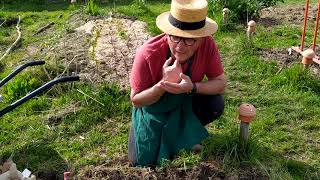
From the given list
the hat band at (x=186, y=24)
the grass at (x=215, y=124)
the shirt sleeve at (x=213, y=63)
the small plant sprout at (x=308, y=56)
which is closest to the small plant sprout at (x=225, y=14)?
the grass at (x=215, y=124)

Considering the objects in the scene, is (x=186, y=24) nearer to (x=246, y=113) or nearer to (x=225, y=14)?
(x=246, y=113)

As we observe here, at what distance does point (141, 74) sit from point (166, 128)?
0.47m

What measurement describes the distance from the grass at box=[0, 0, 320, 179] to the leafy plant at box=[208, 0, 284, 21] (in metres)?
0.94

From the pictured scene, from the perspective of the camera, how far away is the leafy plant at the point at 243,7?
22.1 feet

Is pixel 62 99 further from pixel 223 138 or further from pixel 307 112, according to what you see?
pixel 307 112

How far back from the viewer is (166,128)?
363 centimetres

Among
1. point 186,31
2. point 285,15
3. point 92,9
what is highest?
point 186,31

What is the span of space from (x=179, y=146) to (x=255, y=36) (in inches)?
123

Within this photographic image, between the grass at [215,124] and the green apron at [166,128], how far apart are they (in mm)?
139

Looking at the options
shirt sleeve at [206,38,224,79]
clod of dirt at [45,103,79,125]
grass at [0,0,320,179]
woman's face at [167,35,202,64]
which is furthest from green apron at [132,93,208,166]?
clod of dirt at [45,103,79,125]

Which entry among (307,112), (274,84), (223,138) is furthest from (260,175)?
(274,84)

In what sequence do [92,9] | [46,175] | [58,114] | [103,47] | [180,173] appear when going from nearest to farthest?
[180,173], [46,175], [58,114], [103,47], [92,9]

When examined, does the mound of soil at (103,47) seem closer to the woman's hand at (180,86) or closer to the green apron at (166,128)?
the green apron at (166,128)

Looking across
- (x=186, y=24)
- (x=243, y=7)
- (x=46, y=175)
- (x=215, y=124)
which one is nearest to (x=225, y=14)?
(x=243, y=7)
